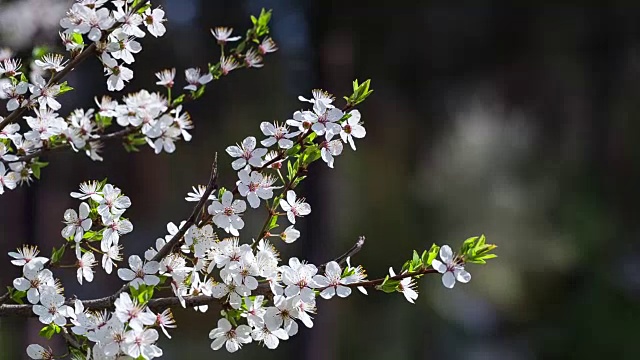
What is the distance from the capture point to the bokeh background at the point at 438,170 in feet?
7.59

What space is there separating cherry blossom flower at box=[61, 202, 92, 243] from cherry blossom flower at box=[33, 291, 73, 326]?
0.04 metres

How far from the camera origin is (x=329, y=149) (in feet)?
1.82

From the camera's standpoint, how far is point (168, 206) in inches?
103

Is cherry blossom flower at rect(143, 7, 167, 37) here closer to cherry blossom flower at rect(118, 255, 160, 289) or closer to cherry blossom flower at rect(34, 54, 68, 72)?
cherry blossom flower at rect(34, 54, 68, 72)

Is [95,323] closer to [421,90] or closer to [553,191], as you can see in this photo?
[553,191]

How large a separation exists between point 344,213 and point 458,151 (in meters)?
0.91

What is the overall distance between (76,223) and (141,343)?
0.11 metres

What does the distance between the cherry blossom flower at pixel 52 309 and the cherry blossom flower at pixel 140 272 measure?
4 centimetres

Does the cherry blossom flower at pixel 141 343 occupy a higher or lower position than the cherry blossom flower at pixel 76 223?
lower

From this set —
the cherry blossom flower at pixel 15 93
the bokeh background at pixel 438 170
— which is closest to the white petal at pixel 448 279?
the cherry blossom flower at pixel 15 93

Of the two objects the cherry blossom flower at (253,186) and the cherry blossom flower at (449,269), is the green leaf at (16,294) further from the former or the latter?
the cherry blossom flower at (449,269)

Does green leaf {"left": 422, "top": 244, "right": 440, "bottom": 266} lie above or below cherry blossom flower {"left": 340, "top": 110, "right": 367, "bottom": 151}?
below

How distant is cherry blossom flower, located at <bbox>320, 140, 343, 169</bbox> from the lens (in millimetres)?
549

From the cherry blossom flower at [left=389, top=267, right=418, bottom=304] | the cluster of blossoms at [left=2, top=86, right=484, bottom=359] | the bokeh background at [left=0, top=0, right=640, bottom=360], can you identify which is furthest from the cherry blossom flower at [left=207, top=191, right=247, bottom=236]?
the bokeh background at [left=0, top=0, right=640, bottom=360]
